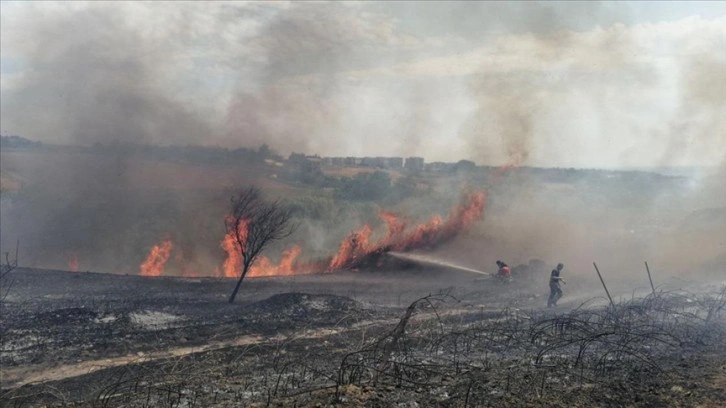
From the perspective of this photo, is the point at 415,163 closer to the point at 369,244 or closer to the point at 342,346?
the point at 369,244

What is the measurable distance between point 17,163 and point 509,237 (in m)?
45.0

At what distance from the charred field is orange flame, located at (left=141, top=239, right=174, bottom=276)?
10.1 meters

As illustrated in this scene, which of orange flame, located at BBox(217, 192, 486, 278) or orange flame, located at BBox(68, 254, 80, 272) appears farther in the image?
orange flame, located at BBox(68, 254, 80, 272)

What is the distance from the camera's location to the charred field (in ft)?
29.4

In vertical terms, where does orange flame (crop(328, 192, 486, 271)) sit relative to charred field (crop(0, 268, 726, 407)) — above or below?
above

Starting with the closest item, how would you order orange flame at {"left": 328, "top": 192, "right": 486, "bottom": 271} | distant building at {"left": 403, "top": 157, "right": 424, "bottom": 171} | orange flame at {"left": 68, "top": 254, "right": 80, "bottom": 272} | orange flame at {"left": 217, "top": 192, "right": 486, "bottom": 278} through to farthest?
orange flame at {"left": 217, "top": 192, "right": 486, "bottom": 278} < orange flame at {"left": 328, "top": 192, "right": 486, "bottom": 271} < orange flame at {"left": 68, "top": 254, "right": 80, "bottom": 272} < distant building at {"left": 403, "top": 157, "right": 424, "bottom": 171}

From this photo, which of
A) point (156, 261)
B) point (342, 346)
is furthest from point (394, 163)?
point (342, 346)

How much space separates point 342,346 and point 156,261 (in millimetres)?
26365

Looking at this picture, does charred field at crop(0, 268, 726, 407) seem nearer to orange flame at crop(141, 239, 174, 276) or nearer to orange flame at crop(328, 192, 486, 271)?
orange flame at crop(328, 192, 486, 271)

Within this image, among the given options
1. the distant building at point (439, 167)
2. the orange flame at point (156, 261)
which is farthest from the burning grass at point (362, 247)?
the distant building at point (439, 167)

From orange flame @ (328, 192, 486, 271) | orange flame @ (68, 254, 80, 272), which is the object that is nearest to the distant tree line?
orange flame @ (68, 254, 80, 272)

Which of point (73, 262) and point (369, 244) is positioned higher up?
point (369, 244)

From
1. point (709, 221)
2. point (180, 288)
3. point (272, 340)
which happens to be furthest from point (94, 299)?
point (709, 221)

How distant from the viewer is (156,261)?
36594mm
